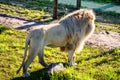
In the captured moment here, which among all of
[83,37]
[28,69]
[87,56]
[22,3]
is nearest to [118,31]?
[87,56]

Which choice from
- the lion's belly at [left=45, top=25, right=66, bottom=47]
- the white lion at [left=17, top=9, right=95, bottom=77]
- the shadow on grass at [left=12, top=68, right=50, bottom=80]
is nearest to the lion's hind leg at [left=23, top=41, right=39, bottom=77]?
the white lion at [left=17, top=9, right=95, bottom=77]

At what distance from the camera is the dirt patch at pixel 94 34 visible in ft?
38.3

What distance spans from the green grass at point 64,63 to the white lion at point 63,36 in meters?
0.35

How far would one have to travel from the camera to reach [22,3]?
18656 mm

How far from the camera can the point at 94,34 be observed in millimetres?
12781

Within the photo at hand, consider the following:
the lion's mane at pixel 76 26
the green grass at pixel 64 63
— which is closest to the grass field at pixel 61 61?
the green grass at pixel 64 63

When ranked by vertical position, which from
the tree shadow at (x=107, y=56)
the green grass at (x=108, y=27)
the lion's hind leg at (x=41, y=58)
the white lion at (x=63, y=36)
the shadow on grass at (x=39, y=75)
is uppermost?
the white lion at (x=63, y=36)

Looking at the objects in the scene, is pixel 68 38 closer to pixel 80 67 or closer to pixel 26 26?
pixel 80 67

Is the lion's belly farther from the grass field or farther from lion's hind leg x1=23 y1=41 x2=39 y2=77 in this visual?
the grass field

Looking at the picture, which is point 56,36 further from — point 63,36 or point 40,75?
point 40,75

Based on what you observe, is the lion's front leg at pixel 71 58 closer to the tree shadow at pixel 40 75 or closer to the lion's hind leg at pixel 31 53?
Answer: the tree shadow at pixel 40 75

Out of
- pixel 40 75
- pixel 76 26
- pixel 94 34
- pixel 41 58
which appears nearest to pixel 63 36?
pixel 76 26

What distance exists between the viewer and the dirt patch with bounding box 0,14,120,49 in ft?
38.3

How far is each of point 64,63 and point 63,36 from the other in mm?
1055
